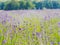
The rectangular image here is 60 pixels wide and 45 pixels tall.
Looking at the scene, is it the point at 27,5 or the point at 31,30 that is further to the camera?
the point at 27,5

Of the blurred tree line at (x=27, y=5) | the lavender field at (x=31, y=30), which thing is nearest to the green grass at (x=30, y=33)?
the lavender field at (x=31, y=30)

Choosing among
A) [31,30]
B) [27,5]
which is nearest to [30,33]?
[31,30]

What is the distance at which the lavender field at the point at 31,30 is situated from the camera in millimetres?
796

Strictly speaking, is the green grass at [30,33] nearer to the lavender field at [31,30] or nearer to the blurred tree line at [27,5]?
the lavender field at [31,30]

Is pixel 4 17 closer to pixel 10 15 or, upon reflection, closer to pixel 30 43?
pixel 10 15

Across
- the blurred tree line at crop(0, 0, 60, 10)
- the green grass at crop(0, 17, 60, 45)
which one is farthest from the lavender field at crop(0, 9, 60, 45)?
the blurred tree line at crop(0, 0, 60, 10)

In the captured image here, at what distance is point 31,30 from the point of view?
0.85 m

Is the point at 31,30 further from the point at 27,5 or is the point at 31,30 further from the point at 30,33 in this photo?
the point at 27,5

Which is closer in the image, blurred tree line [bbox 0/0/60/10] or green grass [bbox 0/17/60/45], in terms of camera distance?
green grass [bbox 0/17/60/45]

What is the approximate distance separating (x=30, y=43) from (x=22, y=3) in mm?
406

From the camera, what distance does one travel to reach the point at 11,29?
0.88 m

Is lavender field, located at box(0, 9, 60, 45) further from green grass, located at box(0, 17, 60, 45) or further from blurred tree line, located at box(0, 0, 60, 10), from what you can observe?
blurred tree line, located at box(0, 0, 60, 10)

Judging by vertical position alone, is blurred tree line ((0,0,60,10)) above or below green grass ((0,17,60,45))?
above

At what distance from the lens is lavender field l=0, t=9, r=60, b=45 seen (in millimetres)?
796
